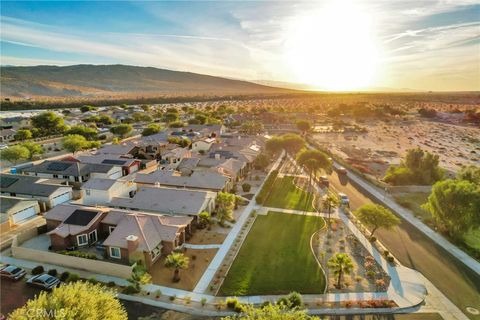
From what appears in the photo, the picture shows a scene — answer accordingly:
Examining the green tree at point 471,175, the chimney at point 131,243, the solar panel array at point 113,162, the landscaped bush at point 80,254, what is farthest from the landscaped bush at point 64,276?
the green tree at point 471,175

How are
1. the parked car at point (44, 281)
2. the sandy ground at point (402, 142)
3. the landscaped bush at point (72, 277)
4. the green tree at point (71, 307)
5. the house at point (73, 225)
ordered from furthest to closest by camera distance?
1. the sandy ground at point (402, 142)
2. the house at point (73, 225)
3. the landscaped bush at point (72, 277)
4. the parked car at point (44, 281)
5. the green tree at point (71, 307)

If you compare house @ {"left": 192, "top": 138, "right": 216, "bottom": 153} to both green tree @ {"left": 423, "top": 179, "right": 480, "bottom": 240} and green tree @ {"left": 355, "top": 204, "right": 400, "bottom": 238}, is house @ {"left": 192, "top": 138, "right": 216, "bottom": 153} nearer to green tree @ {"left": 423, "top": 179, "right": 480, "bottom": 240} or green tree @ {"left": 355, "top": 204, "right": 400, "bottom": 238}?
green tree @ {"left": 355, "top": 204, "right": 400, "bottom": 238}

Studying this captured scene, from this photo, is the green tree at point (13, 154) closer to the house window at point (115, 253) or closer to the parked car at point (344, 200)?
the house window at point (115, 253)

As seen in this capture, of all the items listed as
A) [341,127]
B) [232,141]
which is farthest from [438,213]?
[341,127]

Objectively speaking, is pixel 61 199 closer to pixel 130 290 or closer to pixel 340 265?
pixel 130 290

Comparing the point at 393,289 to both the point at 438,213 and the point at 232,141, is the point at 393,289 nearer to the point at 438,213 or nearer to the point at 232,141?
the point at 438,213

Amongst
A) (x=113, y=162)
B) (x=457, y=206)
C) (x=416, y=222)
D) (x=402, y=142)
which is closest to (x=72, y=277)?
(x=113, y=162)
